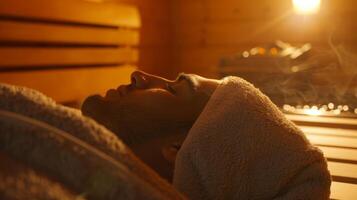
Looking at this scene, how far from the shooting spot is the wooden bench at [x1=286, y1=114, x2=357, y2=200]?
0.94 metres

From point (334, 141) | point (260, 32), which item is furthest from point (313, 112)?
point (260, 32)

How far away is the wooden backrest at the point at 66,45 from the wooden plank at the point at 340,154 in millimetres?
1318

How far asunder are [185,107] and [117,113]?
112 mm

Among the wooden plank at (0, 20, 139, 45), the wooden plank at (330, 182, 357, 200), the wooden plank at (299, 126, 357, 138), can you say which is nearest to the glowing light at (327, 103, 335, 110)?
the wooden plank at (299, 126, 357, 138)

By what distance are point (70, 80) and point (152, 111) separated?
5.31 ft

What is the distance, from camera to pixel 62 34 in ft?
6.98

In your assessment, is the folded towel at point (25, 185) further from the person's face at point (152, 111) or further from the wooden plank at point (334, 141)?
the wooden plank at point (334, 141)

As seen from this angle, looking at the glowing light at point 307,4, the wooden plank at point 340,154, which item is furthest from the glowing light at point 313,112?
the glowing light at point 307,4

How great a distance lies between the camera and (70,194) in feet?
1.19

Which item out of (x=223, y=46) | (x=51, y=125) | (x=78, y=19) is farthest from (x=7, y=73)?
(x=223, y=46)

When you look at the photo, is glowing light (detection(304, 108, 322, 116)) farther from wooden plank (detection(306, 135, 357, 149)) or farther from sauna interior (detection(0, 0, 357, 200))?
wooden plank (detection(306, 135, 357, 149))

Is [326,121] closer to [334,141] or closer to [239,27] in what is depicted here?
[334,141]

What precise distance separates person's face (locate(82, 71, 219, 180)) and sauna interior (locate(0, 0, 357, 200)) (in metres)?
0.30

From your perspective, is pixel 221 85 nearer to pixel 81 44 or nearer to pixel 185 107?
pixel 185 107
